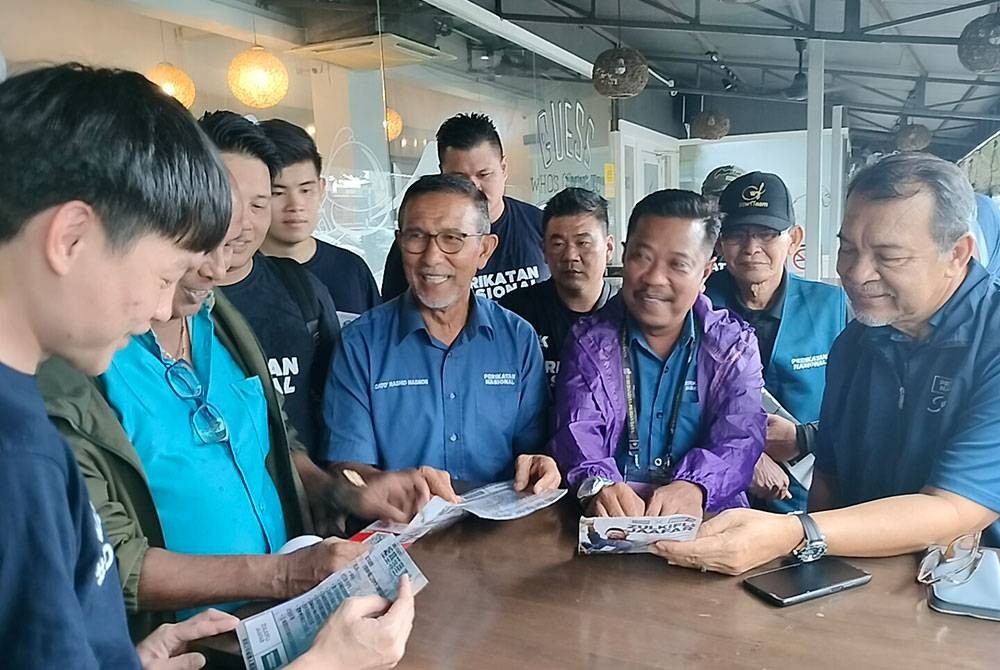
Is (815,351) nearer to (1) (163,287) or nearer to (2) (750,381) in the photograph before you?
(2) (750,381)

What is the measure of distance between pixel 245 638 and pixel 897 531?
3.51ft

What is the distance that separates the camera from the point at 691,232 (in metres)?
1.86

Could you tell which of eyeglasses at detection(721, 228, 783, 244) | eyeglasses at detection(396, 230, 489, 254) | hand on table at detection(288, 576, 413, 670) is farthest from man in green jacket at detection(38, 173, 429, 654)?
eyeglasses at detection(721, 228, 783, 244)

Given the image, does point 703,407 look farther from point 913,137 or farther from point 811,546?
point 913,137

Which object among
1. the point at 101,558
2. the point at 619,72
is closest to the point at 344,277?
the point at 101,558

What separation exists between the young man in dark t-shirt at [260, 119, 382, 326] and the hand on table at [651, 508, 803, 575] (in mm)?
→ 1431

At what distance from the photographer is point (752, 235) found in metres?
2.51

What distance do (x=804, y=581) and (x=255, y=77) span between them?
4.18 metres

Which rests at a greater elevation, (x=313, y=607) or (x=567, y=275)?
(x=567, y=275)

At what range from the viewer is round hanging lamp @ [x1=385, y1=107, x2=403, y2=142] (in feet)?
17.6

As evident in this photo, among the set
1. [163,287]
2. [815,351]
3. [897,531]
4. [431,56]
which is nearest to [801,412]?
[815,351]

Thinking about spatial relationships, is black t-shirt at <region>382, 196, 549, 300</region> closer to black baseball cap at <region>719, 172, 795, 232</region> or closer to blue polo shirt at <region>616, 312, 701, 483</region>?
black baseball cap at <region>719, 172, 795, 232</region>

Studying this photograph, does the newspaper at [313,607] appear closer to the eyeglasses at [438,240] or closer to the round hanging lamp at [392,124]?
the eyeglasses at [438,240]

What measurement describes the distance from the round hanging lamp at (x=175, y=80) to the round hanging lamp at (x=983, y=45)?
4563 millimetres
